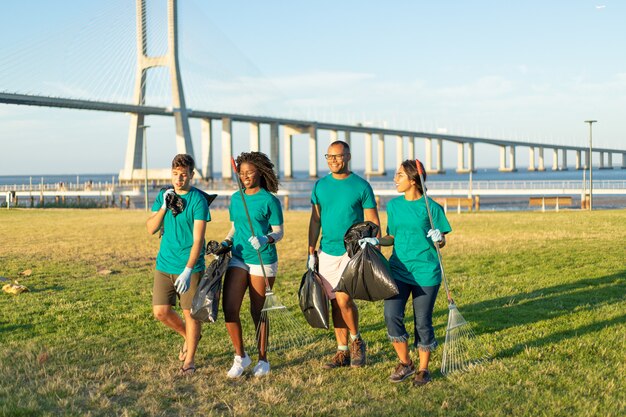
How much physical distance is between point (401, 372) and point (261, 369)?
2.99 feet

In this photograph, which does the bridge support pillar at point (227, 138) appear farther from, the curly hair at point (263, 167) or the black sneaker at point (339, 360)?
the black sneaker at point (339, 360)

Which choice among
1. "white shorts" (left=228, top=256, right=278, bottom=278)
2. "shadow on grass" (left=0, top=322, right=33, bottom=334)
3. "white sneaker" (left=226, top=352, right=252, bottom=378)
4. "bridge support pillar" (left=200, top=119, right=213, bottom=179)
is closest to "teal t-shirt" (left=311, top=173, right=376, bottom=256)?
"white shorts" (left=228, top=256, right=278, bottom=278)

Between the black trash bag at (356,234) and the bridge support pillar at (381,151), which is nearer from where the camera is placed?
the black trash bag at (356,234)

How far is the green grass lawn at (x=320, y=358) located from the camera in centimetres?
401

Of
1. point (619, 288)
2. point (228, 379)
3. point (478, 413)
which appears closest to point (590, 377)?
point (478, 413)

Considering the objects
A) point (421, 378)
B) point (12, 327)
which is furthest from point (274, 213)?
point (12, 327)

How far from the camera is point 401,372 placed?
446 centimetres

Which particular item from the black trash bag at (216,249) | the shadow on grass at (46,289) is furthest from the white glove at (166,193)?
the shadow on grass at (46,289)

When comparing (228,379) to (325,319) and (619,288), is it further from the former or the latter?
(619,288)

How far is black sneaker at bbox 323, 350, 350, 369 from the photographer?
482 cm

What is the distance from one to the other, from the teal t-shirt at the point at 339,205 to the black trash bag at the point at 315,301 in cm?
21

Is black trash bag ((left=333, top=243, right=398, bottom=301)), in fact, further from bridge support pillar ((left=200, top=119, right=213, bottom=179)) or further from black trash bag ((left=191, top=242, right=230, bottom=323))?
bridge support pillar ((left=200, top=119, right=213, bottom=179))

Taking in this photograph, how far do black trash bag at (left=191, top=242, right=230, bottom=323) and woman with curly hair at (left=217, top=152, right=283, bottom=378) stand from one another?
137mm

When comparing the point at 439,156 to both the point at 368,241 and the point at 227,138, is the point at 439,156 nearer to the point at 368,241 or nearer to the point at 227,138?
the point at 227,138
